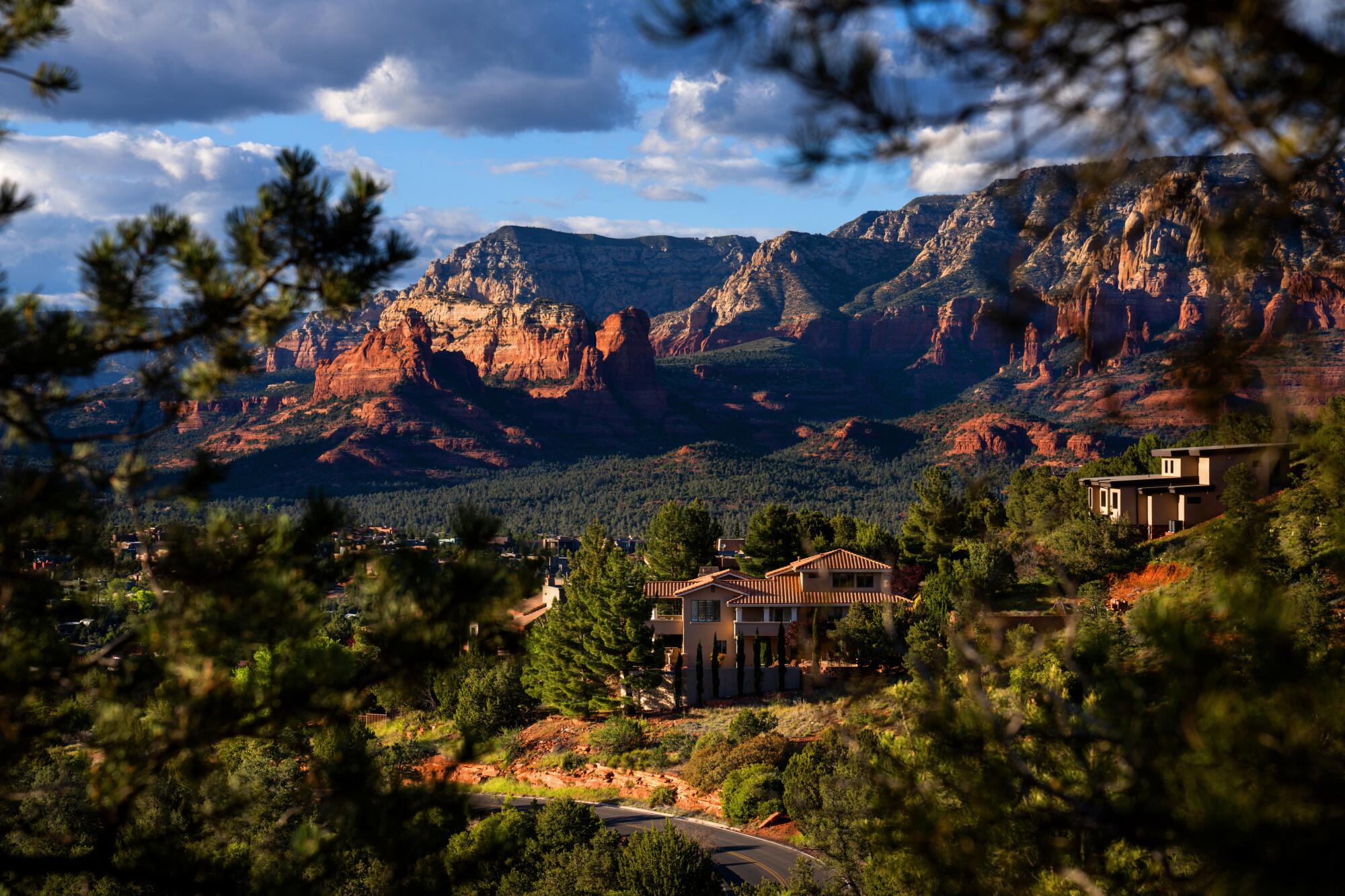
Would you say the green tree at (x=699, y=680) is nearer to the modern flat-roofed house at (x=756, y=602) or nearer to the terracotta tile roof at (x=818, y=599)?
the modern flat-roofed house at (x=756, y=602)

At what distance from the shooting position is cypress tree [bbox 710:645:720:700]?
152 feet

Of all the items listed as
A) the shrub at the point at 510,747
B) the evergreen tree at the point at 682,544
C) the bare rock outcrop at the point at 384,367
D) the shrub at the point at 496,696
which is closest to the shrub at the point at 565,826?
the shrub at the point at 510,747

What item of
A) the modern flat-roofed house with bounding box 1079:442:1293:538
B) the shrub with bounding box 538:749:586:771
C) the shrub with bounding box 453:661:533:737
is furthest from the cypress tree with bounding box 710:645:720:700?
the modern flat-roofed house with bounding box 1079:442:1293:538

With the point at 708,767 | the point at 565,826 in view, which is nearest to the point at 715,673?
the point at 708,767

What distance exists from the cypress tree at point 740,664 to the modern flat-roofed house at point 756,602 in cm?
56

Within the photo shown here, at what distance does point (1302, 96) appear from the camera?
4832 millimetres

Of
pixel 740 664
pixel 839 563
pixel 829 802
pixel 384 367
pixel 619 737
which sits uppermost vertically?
pixel 384 367

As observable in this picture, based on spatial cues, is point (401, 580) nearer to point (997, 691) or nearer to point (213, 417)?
point (997, 691)

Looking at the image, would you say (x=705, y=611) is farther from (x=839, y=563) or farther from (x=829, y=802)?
(x=829, y=802)

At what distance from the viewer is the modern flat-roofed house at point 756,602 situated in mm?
48062

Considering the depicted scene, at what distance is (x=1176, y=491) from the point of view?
47.6 meters

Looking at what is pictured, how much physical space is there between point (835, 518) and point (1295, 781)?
60027 millimetres

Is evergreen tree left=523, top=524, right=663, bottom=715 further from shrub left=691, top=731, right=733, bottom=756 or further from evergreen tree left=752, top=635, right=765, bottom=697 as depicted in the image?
shrub left=691, top=731, right=733, bottom=756

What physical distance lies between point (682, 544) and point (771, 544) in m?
4.88
